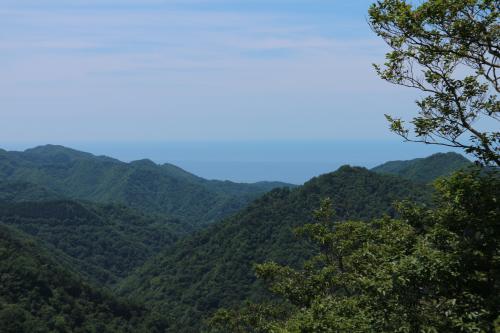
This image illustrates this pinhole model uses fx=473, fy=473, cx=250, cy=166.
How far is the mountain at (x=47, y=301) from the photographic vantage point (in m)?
72.9

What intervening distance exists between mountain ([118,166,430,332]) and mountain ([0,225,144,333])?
12.3 metres

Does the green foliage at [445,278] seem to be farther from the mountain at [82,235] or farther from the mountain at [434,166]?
the mountain at [82,235]

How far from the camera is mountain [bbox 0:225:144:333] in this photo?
72875mm

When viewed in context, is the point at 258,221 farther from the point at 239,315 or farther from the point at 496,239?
the point at 496,239

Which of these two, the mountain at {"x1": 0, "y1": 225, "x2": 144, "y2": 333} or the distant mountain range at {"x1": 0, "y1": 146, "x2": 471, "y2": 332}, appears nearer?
the mountain at {"x1": 0, "y1": 225, "x2": 144, "y2": 333}

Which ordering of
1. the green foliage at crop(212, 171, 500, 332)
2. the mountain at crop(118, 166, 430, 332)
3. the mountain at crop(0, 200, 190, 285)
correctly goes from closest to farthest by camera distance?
the green foliage at crop(212, 171, 500, 332) < the mountain at crop(118, 166, 430, 332) < the mountain at crop(0, 200, 190, 285)

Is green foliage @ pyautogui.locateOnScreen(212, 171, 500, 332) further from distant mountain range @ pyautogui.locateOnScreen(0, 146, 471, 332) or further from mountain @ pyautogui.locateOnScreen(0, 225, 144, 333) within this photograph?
mountain @ pyautogui.locateOnScreen(0, 225, 144, 333)

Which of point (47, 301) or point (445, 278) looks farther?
point (47, 301)

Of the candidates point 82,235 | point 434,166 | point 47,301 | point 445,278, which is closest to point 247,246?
point 47,301

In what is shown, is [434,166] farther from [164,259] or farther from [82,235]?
[82,235]

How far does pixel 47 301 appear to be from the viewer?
266 feet

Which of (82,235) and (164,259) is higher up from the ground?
(82,235)

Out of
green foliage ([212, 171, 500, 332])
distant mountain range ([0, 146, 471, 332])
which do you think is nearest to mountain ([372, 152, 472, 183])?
distant mountain range ([0, 146, 471, 332])

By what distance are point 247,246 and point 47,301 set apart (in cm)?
5123
